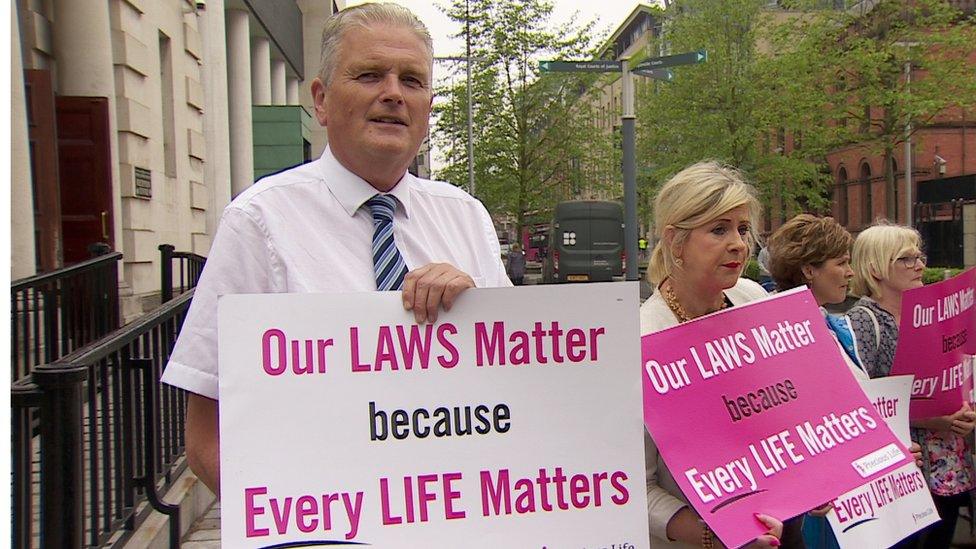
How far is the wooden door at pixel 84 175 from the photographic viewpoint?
9430mm

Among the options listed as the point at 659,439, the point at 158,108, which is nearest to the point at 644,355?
the point at 659,439

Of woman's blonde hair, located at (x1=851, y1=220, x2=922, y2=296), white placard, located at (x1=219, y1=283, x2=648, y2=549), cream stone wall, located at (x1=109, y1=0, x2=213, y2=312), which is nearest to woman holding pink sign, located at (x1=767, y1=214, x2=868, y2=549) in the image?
woman's blonde hair, located at (x1=851, y1=220, x2=922, y2=296)

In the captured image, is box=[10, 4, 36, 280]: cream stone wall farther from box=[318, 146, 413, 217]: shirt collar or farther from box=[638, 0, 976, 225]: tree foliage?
box=[638, 0, 976, 225]: tree foliage

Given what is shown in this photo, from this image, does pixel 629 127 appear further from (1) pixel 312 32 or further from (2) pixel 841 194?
(2) pixel 841 194

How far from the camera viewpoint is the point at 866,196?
4478cm

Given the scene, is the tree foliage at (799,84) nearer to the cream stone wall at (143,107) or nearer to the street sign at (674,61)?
the street sign at (674,61)

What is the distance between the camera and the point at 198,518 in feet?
16.6

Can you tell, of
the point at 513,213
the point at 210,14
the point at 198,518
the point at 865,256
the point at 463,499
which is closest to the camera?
the point at 463,499

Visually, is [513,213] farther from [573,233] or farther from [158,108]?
[158,108]

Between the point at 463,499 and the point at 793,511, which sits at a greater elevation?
the point at 463,499

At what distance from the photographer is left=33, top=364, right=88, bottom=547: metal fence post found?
273cm

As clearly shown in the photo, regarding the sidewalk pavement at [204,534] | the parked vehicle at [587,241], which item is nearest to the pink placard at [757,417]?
the sidewalk pavement at [204,534]

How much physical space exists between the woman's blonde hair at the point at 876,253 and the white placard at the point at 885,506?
2.50 feet

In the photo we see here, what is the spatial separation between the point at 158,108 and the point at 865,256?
1046 cm
